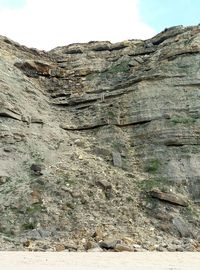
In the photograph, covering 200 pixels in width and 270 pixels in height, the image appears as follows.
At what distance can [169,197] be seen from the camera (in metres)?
21.0

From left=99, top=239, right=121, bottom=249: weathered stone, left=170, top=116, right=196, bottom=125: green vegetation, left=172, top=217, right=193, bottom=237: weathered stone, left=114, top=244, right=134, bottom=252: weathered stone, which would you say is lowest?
left=114, top=244, right=134, bottom=252: weathered stone

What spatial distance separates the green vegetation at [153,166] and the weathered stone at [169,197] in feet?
6.34

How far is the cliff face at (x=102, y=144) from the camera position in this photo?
19.1 metres

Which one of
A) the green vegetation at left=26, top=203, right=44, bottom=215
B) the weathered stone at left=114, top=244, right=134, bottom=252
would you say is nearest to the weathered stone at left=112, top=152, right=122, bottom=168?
the green vegetation at left=26, top=203, right=44, bottom=215

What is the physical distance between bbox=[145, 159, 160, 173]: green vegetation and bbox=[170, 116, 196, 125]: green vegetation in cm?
236

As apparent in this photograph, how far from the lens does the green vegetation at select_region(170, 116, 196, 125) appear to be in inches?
971

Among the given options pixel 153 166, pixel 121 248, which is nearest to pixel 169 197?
pixel 153 166

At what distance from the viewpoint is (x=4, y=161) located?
22.2 m

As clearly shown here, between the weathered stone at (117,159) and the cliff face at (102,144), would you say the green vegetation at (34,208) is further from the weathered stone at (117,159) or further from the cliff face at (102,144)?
the weathered stone at (117,159)

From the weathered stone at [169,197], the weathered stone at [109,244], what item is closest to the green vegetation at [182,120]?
the weathered stone at [169,197]

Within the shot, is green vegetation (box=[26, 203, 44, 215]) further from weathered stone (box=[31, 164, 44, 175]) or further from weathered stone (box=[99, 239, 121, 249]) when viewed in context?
weathered stone (box=[99, 239, 121, 249])

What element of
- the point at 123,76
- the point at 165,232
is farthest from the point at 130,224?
the point at 123,76

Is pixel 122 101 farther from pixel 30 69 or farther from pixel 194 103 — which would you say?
pixel 30 69

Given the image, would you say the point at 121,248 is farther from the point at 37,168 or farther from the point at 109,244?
the point at 37,168
